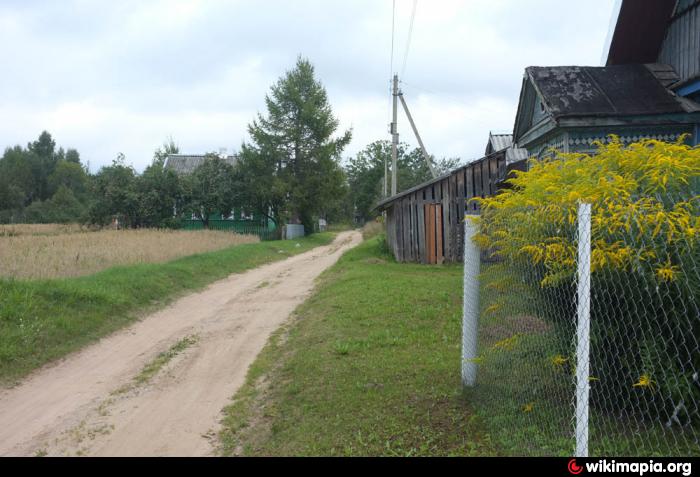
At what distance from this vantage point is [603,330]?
12.9 ft

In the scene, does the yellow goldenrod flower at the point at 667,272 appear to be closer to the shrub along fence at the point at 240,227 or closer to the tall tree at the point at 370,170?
the shrub along fence at the point at 240,227

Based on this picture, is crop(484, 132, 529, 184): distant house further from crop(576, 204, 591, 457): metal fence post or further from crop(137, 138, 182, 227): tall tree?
crop(137, 138, 182, 227): tall tree

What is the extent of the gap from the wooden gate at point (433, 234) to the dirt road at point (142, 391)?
25.7ft

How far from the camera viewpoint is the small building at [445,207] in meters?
18.3

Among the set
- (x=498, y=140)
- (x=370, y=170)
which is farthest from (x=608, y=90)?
(x=370, y=170)

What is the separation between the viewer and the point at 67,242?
21188 mm

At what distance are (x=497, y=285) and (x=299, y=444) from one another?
221 cm

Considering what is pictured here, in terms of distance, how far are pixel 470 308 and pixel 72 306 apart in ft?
26.5

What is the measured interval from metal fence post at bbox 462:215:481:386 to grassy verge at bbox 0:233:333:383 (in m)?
5.87

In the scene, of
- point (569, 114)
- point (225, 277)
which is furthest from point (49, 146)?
point (569, 114)

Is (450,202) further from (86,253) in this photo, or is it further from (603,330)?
(603,330)

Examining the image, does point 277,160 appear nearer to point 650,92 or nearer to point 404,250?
point 404,250

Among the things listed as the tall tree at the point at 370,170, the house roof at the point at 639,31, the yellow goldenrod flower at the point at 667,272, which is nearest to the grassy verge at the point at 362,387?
the yellow goldenrod flower at the point at 667,272

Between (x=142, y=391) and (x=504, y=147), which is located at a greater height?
(x=504, y=147)
